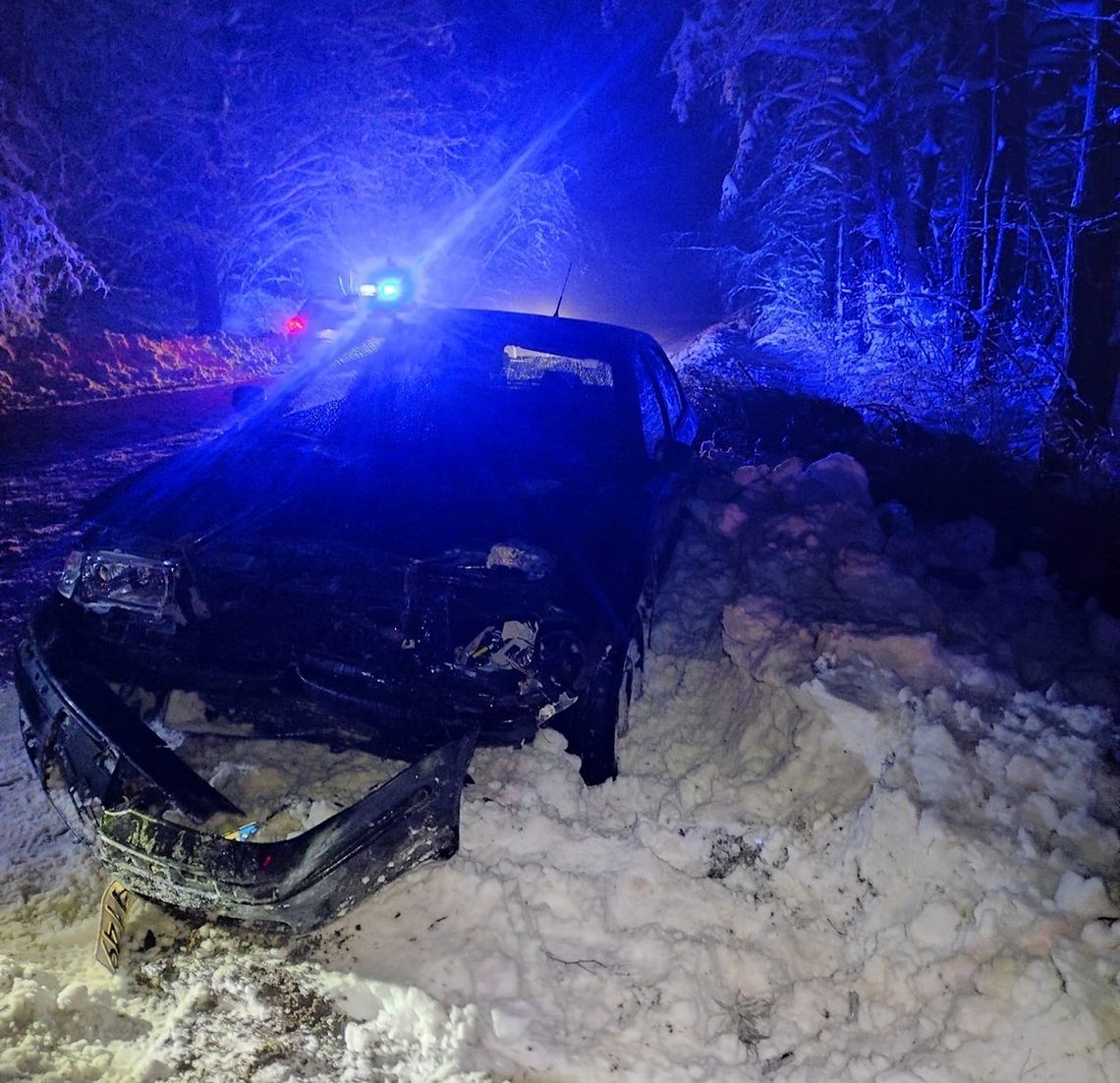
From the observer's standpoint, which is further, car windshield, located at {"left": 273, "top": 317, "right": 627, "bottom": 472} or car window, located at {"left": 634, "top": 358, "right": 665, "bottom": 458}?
car window, located at {"left": 634, "top": 358, "right": 665, "bottom": 458}

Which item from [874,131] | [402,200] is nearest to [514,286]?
[402,200]

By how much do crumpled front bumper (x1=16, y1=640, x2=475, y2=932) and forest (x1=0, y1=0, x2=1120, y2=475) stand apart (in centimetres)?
606

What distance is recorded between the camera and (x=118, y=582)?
2797 millimetres

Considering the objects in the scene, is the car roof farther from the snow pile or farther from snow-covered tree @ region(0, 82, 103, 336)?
snow-covered tree @ region(0, 82, 103, 336)

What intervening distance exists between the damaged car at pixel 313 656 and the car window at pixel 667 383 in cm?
132

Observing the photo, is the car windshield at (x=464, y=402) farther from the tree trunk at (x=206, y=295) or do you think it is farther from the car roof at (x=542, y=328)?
the tree trunk at (x=206, y=295)

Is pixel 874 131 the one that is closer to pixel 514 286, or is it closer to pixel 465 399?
pixel 465 399

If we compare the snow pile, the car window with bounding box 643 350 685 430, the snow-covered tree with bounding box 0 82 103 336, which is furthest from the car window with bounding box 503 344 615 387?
the snow-covered tree with bounding box 0 82 103 336

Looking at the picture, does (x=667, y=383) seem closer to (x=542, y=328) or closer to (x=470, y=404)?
(x=542, y=328)

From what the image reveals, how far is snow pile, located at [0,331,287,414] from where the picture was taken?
9.27 meters

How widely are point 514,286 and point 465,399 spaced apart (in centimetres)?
1604

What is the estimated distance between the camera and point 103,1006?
203cm

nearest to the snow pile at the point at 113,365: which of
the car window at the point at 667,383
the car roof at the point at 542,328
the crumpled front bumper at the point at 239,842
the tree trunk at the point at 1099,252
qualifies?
the car roof at the point at 542,328

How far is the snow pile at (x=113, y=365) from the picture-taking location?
927cm
